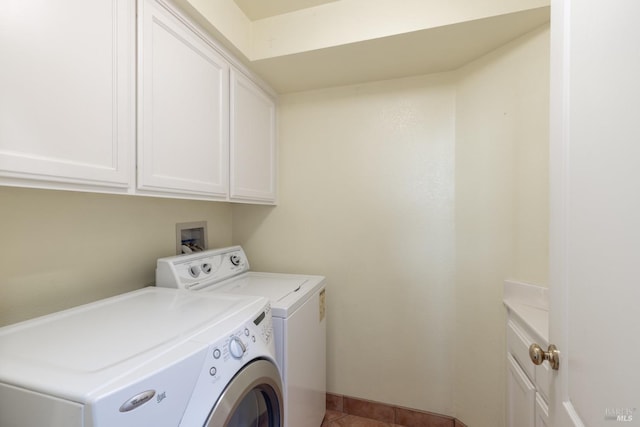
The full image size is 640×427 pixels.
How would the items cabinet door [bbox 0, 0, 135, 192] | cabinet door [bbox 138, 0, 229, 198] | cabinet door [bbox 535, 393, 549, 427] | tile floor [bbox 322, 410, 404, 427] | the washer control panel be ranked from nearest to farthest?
cabinet door [bbox 0, 0, 135, 192]
cabinet door [bbox 535, 393, 549, 427]
cabinet door [bbox 138, 0, 229, 198]
the washer control panel
tile floor [bbox 322, 410, 404, 427]

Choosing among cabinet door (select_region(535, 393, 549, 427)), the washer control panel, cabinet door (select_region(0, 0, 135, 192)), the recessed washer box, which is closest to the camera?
cabinet door (select_region(0, 0, 135, 192))

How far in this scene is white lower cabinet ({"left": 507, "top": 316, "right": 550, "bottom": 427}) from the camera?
2.98 ft

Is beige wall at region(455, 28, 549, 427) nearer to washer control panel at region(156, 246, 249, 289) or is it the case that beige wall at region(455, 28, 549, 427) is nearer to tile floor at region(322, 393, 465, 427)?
tile floor at region(322, 393, 465, 427)

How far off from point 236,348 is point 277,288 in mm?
682

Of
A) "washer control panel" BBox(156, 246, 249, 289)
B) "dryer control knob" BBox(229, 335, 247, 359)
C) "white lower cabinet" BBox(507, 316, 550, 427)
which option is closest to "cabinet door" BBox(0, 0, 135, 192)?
"washer control panel" BBox(156, 246, 249, 289)

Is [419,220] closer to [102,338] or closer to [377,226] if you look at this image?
[377,226]

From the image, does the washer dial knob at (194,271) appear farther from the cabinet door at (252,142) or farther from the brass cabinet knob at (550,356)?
the brass cabinet knob at (550,356)

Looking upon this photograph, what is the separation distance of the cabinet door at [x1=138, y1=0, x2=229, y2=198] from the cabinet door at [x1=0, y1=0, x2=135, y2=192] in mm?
52

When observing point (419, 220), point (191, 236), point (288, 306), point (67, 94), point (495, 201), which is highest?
point (67, 94)

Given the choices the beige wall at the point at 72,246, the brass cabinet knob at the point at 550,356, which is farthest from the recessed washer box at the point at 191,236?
the brass cabinet knob at the point at 550,356

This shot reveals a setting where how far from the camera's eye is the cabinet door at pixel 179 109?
38.4 inches

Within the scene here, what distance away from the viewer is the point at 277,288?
4.74 ft

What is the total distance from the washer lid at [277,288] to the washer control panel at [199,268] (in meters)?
0.05

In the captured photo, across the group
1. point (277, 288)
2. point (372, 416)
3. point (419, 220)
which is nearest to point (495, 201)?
point (419, 220)
